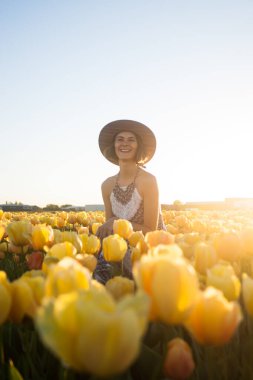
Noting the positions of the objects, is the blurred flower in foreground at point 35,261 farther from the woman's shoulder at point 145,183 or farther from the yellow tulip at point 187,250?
the woman's shoulder at point 145,183

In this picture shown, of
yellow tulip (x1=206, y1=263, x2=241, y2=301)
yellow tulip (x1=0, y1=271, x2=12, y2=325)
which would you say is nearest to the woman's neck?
yellow tulip (x1=206, y1=263, x2=241, y2=301)

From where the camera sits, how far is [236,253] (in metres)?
2.38

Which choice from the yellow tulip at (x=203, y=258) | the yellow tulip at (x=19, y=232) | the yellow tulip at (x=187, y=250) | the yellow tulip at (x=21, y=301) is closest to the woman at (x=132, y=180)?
the yellow tulip at (x=19, y=232)

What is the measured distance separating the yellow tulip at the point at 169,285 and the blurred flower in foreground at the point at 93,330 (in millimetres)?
190

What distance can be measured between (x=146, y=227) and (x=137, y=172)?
1057 millimetres

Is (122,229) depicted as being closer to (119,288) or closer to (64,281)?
(119,288)

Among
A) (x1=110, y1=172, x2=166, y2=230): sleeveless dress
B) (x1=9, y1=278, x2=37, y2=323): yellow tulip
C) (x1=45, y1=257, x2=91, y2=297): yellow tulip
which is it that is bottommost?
(x1=9, y1=278, x2=37, y2=323): yellow tulip

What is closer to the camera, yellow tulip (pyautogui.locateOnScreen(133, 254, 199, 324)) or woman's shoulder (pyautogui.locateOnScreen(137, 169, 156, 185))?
yellow tulip (pyautogui.locateOnScreen(133, 254, 199, 324))

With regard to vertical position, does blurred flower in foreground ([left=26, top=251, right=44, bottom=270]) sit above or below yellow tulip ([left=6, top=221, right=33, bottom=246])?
below

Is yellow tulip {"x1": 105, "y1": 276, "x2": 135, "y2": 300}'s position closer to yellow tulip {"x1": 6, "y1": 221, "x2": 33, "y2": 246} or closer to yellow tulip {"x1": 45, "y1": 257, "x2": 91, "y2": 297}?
yellow tulip {"x1": 45, "y1": 257, "x2": 91, "y2": 297}

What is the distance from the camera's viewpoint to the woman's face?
6429 millimetres

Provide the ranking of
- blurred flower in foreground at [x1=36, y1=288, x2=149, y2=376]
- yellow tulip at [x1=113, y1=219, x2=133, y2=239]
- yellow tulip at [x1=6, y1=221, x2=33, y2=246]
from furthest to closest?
yellow tulip at [x1=113, y1=219, x2=133, y2=239] < yellow tulip at [x1=6, y1=221, x2=33, y2=246] < blurred flower in foreground at [x1=36, y1=288, x2=149, y2=376]

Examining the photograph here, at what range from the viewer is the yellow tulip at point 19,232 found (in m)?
3.20

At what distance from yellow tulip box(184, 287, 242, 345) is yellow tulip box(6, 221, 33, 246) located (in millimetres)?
2261
